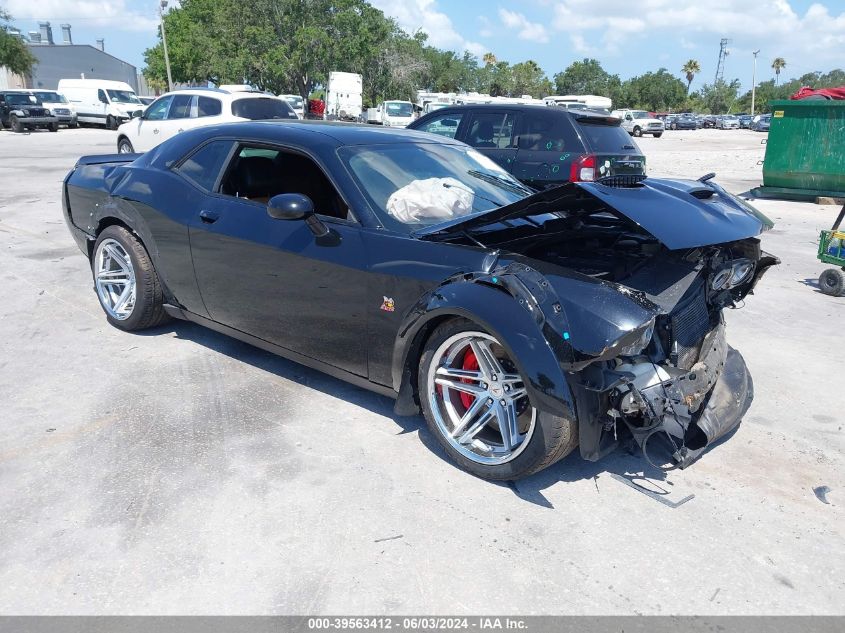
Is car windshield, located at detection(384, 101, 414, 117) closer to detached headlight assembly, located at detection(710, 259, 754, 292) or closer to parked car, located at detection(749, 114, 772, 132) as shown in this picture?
detached headlight assembly, located at detection(710, 259, 754, 292)

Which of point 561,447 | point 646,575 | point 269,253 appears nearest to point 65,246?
point 269,253

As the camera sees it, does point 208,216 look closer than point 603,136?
Yes

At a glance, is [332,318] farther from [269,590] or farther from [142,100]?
[142,100]

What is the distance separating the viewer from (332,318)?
3.62 m

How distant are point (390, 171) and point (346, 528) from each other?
2.02m

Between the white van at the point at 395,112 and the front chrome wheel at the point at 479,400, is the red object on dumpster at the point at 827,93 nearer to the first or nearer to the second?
the front chrome wheel at the point at 479,400

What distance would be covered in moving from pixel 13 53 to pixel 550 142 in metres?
57.0

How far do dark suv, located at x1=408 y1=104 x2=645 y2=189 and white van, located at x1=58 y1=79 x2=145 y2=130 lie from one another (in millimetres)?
26718

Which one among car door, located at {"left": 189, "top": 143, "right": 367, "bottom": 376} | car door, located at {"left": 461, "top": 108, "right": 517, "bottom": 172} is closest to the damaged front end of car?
car door, located at {"left": 189, "top": 143, "right": 367, "bottom": 376}

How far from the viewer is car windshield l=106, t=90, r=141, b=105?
31609mm

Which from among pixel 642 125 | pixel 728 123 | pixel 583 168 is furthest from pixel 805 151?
pixel 728 123

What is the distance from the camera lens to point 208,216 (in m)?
4.21

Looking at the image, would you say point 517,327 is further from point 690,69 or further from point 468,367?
point 690,69
